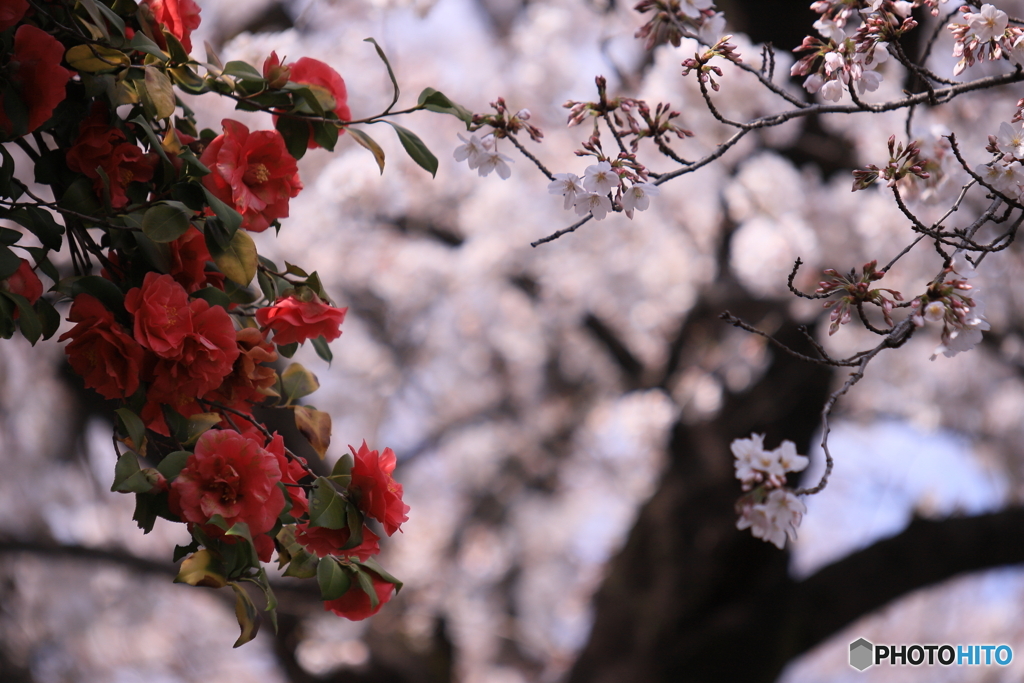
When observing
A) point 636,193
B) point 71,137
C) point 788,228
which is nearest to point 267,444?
point 71,137

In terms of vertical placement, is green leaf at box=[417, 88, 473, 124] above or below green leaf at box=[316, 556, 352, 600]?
above

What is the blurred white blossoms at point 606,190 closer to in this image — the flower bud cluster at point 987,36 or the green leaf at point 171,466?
the flower bud cluster at point 987,36

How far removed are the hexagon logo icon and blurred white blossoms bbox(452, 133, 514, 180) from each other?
2.04m

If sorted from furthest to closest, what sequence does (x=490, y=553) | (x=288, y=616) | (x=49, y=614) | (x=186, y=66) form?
(x=490, y=553) < (x=49, y=614) < (x=288, y=616) < (x=186, y=66)

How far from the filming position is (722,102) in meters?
3.13

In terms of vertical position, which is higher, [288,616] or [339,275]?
[339,275]

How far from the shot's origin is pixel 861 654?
2.30 m

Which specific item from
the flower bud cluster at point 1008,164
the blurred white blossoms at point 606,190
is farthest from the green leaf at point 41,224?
the flower bud cluster at point 1008,164

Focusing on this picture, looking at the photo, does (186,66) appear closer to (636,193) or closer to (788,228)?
(636,193)

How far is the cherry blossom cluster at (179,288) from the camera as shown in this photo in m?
0.70

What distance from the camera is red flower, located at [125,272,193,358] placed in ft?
2.33

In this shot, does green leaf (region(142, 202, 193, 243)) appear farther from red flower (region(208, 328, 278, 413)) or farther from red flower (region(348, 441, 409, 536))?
red flower (region(348, 441, 409, 536))

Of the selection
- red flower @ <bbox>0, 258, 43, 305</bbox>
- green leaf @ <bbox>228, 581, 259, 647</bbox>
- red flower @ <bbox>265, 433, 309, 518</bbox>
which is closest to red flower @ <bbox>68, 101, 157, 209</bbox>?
red flower @ <bbox>0, 258, 43, 305</bbox>

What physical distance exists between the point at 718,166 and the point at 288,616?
2782 millimetres
